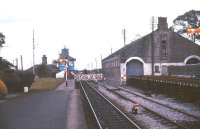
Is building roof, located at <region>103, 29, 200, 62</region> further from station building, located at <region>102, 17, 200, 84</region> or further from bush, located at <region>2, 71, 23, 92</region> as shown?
bush, located at <region>2, 71, 23, 92</region>

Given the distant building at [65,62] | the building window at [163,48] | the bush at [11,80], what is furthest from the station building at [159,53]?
the bush at [11,80]

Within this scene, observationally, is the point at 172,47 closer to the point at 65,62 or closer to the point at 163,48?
the point at 163,48

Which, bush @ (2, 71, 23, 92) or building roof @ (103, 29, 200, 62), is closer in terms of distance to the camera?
bush @ (2, 71, 23, 92)

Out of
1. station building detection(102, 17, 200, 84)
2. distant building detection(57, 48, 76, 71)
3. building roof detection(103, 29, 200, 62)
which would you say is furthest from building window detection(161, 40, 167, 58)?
distant building detection(57, 48, 76, 71)

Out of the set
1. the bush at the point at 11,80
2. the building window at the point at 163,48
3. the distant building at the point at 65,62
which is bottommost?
the bush at the point at 11,80

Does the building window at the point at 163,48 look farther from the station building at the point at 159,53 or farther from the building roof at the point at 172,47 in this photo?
the building roof at the point at 172,47

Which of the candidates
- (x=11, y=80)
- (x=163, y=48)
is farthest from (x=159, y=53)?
(x=11, y=80)

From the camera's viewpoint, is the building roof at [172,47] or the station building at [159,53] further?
the building roof at [172,47]

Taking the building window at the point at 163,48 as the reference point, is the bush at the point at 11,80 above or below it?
below

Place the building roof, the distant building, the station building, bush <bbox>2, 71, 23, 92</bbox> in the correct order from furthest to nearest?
1. the building roof
2. the station building
3. the distant building
4. bush <bbox>2, 71, 23, 92</bbox>

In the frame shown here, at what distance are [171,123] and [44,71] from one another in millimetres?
108211

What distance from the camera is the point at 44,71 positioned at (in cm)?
12644

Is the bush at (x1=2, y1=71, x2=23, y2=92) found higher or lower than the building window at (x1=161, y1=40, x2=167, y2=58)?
lower

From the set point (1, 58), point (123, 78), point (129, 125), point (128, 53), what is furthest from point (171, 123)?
point (128, 53)
